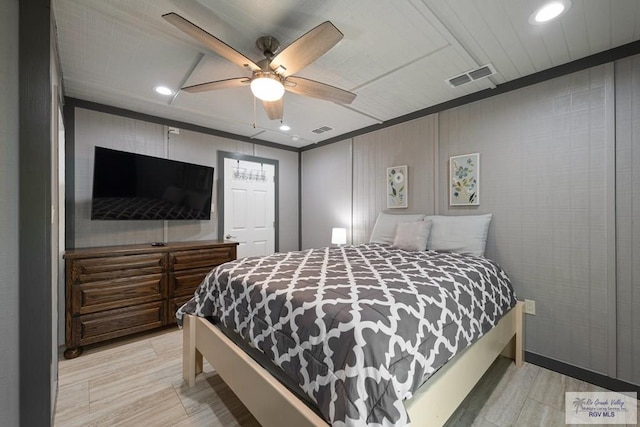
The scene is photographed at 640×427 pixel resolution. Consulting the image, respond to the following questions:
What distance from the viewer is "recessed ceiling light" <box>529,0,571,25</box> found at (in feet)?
5.01

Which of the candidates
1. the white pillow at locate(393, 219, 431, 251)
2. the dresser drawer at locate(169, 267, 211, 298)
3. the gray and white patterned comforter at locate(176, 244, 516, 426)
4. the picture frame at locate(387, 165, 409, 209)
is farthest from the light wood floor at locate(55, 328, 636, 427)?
the picture frame at locate(387, 165, 409, 209)

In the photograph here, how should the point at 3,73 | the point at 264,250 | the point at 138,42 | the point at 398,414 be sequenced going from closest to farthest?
the point at 398,414 < the point at 3,73 < the point at 138,42 < the point at 264,250

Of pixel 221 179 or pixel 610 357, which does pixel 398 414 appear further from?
pixel 221 179

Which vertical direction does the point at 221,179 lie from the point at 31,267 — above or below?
above

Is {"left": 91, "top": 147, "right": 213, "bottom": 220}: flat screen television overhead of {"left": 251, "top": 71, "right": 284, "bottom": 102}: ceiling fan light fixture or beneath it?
beneath

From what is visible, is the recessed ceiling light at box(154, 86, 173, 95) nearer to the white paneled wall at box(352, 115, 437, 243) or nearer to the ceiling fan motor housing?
the ceiling fan motor housing

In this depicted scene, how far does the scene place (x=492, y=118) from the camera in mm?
2529

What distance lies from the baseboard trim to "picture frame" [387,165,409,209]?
1830mm

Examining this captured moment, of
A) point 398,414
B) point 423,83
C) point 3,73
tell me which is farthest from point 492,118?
point 3,73

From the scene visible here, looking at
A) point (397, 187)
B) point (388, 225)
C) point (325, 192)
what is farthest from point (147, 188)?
point (397, 187)

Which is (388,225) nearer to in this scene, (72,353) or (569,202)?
(569,202)

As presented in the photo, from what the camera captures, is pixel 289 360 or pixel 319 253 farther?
pixel 319 253

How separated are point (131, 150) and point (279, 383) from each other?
3105mm

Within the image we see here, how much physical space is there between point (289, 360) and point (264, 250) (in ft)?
10.3
